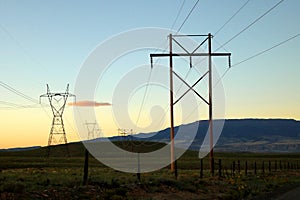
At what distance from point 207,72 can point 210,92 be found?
1803mm

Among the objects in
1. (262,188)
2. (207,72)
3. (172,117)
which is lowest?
(262,188)

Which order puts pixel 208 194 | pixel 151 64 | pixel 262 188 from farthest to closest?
pixel 151 64
pixel 262 188
pixel 208 194

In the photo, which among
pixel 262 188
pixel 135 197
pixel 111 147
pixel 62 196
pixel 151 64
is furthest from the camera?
pixel 111 147

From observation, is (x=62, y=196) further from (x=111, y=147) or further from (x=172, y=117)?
(x=111, y=147)

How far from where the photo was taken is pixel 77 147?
18900 centimetres

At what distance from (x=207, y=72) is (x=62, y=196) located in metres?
24.9

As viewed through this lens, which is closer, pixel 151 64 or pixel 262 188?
pixel 262 188

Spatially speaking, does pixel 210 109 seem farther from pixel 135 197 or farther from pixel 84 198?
pixel 84 198

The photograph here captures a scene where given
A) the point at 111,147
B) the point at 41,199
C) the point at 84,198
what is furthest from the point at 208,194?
the point at 111,147

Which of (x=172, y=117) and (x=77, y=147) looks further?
(x=77, y=147)

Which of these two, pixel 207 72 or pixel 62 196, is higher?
pixel 207 72

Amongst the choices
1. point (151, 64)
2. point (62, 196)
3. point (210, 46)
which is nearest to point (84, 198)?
point (62, 196)

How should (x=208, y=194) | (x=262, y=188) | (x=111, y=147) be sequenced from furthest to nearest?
(x=111, y=147) < (x=262, y=188) < (x=208, y=194)

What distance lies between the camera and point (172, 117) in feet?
140
